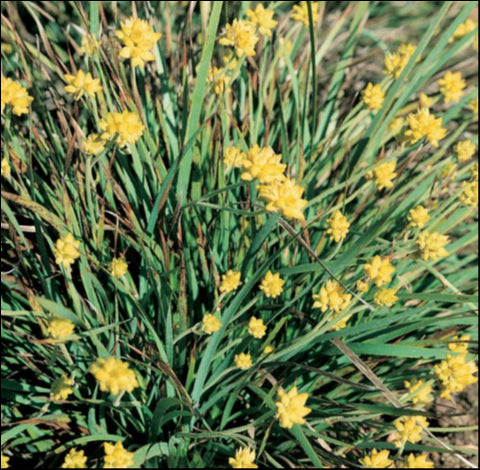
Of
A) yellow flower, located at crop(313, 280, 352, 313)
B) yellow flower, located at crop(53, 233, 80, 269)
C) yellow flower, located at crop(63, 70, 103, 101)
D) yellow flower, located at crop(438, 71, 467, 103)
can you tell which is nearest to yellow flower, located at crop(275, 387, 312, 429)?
yellow flower, located at crop(313, 280, 352, 313)

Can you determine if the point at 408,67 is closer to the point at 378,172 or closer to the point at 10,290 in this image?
the point at 378,172

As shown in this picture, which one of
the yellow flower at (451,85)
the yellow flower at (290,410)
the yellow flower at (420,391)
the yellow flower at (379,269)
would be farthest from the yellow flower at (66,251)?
the yellow flower at (451,85)

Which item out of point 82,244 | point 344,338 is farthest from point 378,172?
point 82,244

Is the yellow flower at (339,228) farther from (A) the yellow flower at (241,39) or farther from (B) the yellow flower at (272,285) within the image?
(A) the yellow flower at (241,39)

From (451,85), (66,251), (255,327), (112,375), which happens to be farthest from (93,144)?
(451,85)

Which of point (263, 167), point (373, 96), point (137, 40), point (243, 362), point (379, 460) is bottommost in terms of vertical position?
point (379, 460)

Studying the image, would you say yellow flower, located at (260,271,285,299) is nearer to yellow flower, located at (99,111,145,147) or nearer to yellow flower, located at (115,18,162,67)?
yellow flower, located at (99,111,145,147)

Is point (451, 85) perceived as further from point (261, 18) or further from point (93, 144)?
point (93, 144)
